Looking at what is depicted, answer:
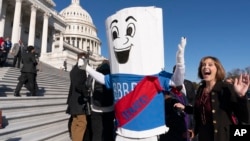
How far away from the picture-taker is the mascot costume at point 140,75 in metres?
3.11

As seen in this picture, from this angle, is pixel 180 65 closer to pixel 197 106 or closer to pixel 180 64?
pixel 180 64

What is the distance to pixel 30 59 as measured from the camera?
31.3 ft

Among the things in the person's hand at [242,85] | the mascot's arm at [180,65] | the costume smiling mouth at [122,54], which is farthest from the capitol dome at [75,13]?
the person's hand at [242,85]

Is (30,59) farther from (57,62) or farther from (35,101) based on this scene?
(57,62)

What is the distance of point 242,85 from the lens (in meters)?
2.50

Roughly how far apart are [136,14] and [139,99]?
106 centimetres

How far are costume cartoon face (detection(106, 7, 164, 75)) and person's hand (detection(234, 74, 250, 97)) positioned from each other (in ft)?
3.22

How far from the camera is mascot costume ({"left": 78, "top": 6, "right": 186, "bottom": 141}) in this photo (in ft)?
10.2

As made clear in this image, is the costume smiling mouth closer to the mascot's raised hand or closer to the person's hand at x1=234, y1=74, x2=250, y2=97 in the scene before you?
the mascot's raised hand

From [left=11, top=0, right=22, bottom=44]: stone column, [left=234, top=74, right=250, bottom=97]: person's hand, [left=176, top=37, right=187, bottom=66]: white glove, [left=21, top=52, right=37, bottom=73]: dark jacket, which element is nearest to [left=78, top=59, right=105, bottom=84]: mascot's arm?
[left=176, top=37, right=187, bottom=66]: white glove

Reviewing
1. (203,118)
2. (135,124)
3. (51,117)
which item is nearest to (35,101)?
(51,117)

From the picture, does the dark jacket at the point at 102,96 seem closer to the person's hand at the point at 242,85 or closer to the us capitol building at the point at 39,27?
the person's hand at the point at 242,85

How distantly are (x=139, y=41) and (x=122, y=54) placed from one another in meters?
0.28

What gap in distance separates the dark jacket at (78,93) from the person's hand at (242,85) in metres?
3.08
